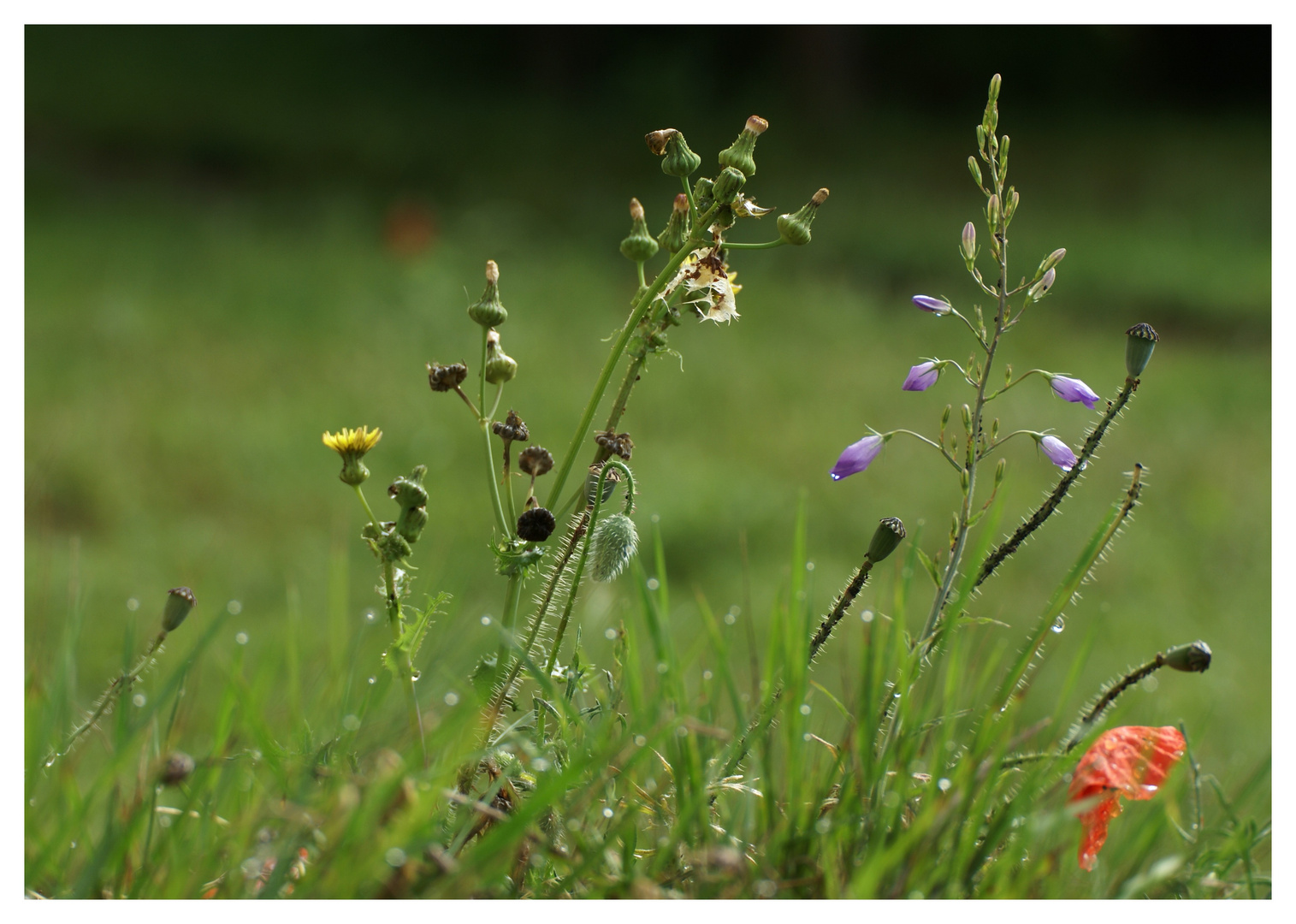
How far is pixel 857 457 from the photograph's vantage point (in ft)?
1.50

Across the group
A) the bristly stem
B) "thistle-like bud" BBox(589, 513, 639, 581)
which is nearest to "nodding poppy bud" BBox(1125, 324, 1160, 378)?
the bristly stem

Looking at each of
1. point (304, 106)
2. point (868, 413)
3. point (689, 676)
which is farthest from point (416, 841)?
point (304, 106)

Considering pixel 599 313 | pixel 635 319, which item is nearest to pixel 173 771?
pixel 635 319

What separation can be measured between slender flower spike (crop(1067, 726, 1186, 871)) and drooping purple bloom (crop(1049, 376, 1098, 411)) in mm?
136

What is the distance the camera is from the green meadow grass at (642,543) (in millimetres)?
374

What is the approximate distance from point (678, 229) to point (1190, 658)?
0.27m

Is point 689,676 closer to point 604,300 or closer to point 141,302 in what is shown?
point 604,300

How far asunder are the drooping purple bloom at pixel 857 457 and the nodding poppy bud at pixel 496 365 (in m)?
0.15

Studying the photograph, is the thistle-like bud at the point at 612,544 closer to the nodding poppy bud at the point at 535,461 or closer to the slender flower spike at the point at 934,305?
the nodding poppy bud at the point at 535,461

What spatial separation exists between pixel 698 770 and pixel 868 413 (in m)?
→ 2.29

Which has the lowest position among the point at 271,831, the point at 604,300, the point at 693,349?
the point at 271,831

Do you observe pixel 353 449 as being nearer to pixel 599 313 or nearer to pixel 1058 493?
pixel 1058 493

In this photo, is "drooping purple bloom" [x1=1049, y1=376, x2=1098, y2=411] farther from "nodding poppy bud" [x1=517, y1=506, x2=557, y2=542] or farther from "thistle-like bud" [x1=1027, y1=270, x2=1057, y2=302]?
"nodding poppy bud" [x1=517, y1=506, x2=557, y2=542]

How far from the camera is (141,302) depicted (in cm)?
290
